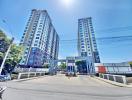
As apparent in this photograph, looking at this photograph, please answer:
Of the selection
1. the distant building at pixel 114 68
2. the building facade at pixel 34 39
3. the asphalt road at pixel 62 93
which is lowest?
the asphalt road at pixel 62 93

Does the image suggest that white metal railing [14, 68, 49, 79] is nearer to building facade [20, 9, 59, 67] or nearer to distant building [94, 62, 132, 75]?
distant building [94, 62, 132, 75]

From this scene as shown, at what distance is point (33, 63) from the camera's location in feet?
219

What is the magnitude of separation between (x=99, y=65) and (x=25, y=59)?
48.2 metres

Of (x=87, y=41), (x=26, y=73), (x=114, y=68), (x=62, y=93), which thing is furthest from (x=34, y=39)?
(x=62, y=93)

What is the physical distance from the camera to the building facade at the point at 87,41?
85.2 metres

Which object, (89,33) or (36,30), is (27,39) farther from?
(89,33)

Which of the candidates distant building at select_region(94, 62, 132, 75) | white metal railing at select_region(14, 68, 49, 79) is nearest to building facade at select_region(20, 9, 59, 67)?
white metal railing at select_region(14, 68, 49, 79)

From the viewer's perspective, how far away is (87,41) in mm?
89875

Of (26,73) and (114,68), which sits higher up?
(114,68)

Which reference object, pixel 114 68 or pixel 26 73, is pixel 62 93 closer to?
pixel 26 73

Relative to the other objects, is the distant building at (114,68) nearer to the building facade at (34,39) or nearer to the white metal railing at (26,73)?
the white metal railing at (26,73)

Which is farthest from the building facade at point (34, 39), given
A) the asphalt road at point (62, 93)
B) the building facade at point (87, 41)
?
the asphalt road at point (62, 93)

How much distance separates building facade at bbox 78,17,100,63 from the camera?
85250 mm

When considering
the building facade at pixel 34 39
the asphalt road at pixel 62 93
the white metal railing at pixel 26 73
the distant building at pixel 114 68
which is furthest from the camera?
the building facade at pixel 34 39
